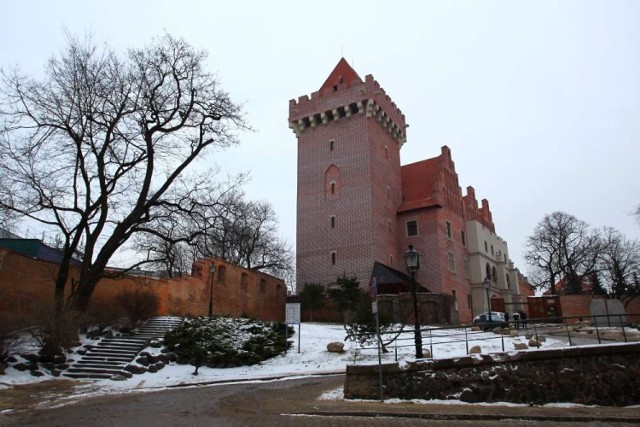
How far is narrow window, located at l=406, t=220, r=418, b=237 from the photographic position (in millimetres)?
44519

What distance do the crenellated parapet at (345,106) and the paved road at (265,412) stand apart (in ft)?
110

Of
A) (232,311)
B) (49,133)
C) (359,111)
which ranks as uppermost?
(359,111)

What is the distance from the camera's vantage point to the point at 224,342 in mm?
20953

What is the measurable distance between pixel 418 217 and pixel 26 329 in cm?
3367

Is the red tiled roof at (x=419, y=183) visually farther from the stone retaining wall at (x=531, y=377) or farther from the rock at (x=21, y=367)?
the rock at (x=21, y=367)

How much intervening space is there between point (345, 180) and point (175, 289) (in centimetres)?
1916

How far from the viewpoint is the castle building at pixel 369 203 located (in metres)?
41.2

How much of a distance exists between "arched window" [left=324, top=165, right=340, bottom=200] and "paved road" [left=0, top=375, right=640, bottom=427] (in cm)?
3006

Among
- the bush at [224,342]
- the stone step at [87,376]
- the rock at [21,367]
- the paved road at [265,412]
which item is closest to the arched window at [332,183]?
the bush at [224,342]

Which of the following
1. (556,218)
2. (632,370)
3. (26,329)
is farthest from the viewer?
(556,218)

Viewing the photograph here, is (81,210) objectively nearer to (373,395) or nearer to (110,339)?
(110,339)

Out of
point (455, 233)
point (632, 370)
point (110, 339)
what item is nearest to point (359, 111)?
point (455, 233)

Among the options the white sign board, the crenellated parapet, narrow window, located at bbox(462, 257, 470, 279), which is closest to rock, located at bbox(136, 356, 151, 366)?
the white sign board

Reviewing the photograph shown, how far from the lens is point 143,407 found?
37.3 ft
